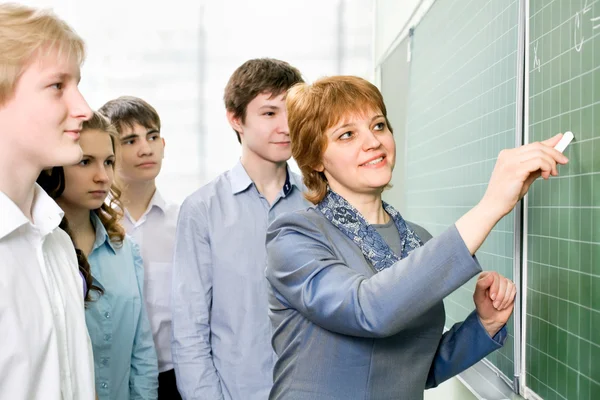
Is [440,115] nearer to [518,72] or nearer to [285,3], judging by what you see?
[518,72]

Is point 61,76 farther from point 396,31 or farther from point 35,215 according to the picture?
point 396,31

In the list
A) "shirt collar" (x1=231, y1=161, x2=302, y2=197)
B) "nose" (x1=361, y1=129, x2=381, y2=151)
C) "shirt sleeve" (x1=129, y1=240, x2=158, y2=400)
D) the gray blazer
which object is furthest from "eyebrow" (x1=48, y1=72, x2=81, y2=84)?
"shirt sleeve" (x1=129, y1=240, x2=158, y2=400)

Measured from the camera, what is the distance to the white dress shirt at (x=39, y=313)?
1.10 m

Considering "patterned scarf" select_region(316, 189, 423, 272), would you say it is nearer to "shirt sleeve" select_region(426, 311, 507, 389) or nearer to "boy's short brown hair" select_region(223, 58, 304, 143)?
"shirt sleeve" select_region(426, 311, 507, 389)

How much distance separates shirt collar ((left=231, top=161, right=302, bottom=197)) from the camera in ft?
7.02

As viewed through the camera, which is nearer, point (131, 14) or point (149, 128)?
point (149, 128)

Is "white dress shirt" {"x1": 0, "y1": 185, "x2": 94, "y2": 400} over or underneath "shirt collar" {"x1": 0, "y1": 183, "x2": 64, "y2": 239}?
underneath

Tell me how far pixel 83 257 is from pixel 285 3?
2.97 m

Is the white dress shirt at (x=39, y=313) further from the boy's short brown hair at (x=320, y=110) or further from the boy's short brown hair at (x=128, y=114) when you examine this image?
the boy's short brown hair at (x=128, y=114)

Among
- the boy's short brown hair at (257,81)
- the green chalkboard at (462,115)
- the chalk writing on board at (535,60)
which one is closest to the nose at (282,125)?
the boy's short brown hair at (257,81)

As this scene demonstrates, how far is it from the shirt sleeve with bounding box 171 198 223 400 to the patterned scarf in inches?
28.0

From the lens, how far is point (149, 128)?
108 inches

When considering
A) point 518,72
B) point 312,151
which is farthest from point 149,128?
point 518,72

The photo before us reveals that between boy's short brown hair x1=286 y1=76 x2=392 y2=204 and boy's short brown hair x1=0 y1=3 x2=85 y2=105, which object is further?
boy's short brown hair x1=286 y1=76 x2=392 y2=204
